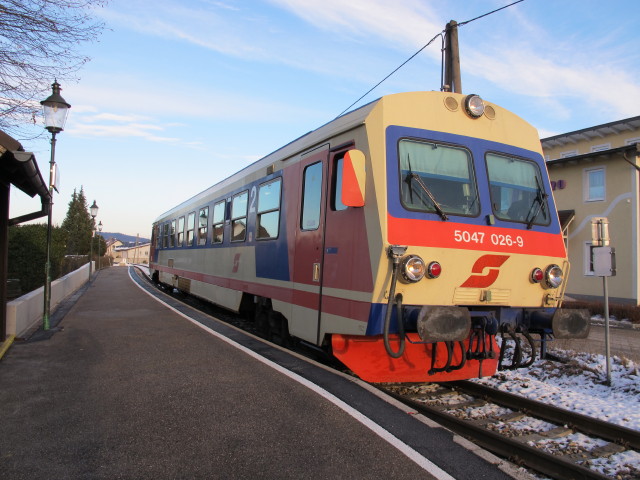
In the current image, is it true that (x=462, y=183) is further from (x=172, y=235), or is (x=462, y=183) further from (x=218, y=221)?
(x=172, y=235)

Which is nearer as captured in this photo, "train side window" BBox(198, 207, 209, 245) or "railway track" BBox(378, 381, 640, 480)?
"railway track" BBox(378, 381, 640, 480)

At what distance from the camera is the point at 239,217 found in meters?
9.13

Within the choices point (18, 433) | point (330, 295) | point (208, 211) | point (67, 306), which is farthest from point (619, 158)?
point (18, 433)

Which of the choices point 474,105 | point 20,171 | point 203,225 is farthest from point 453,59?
point 20,171

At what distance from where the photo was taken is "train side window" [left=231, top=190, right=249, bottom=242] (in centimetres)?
877

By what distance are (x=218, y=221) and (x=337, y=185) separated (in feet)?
18.8

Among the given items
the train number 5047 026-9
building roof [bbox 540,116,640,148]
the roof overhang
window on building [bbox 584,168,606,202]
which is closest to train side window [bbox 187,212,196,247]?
the roof overhang

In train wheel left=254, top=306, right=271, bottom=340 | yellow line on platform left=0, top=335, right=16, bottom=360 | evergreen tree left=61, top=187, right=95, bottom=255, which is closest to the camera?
yellow line on platform left=0, top=335, right=16, bottom=360

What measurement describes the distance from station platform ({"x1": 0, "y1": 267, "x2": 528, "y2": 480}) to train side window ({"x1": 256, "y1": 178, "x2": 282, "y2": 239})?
188cm

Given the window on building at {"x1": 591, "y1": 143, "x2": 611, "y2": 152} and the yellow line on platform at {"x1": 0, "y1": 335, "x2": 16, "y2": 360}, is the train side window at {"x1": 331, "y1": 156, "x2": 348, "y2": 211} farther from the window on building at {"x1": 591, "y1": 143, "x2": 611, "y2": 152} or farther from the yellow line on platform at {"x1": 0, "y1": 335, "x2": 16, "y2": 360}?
the window on building at {"x1": 591, "y1": 143, "x2": 611, "y2": 152}

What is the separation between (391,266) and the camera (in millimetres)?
4602

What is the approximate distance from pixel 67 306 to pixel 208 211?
4512 millimetres

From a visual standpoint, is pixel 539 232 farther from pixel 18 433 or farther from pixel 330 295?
pixel 18 433

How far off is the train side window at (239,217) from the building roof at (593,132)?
22.5 metres
